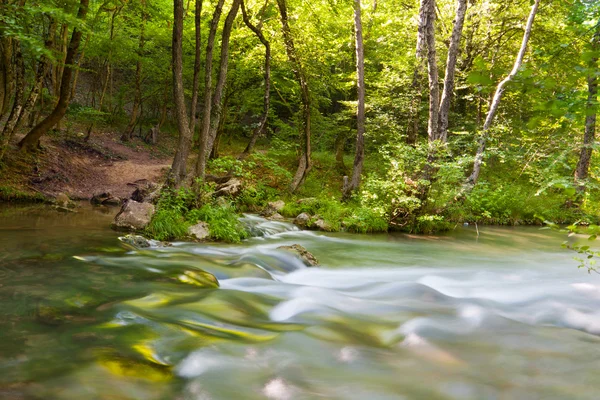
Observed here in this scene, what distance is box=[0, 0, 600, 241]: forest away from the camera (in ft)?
32.9

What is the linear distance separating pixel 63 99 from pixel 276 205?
739cm

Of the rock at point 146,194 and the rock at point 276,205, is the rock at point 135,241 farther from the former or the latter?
the rock at point 276,205

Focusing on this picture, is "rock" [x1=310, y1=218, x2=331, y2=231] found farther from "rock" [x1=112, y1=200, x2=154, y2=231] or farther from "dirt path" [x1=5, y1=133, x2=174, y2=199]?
"dirt path" [x1=5, y1=133, x2=174, y2=199]

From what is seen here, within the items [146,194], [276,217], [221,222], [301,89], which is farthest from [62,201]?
[301,89]

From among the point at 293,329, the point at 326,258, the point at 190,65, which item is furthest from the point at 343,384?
the point at 190,65

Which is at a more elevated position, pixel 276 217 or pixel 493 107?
pixel 493 107

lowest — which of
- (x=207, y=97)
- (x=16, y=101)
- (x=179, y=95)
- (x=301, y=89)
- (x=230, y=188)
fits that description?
(x=230, y=188)

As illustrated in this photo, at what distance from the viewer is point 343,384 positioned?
3160 millimetres

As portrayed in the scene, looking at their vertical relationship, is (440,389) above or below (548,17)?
below

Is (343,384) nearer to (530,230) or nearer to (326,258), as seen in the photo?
(326,258)

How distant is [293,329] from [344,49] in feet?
65.4

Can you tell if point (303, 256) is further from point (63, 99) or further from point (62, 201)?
point (63, 99)

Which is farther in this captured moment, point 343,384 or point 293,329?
point 293,329

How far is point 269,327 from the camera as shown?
4262 mm
